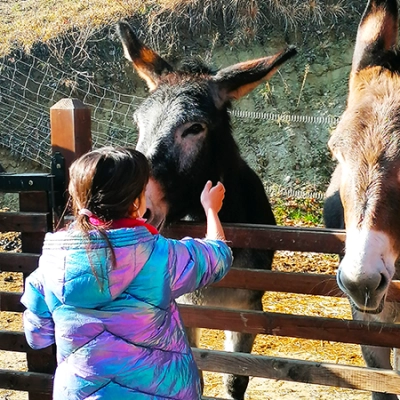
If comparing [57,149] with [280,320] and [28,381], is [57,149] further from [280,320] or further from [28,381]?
[280,320]

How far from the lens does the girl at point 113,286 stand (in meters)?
2.15

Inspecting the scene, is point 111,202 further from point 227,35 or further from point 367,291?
point 227,35

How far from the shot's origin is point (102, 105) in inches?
469

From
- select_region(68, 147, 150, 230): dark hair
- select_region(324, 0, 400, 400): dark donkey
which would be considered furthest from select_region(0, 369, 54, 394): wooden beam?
select_region(324, 0, 400, 400): dark donkey

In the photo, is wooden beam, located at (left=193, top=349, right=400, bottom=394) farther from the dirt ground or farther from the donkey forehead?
the dirt ground

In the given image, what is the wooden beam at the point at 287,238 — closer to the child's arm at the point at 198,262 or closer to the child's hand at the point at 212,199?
the child's hand at the point at 212,199

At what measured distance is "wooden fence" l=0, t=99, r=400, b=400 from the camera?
9.95 feet

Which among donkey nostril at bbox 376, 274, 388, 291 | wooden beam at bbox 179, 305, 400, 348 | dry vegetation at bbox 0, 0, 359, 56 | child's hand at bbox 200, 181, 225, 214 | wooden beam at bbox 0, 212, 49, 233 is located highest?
dry vegetation at bbox 0, 0, 359, 56

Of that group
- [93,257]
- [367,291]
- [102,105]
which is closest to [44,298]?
[93,257]

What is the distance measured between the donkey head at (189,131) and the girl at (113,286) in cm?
107

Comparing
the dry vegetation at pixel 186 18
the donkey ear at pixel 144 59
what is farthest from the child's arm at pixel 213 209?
the dry vegetation at pixel 186 18

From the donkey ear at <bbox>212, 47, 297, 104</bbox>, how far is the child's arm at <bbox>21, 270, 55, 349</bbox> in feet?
6.97

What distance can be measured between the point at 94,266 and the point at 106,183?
0.32 metres

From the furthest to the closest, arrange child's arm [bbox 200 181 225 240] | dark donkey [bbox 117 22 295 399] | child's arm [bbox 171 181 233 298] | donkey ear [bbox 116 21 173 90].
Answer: donkey ear [bbox 116 21 173 90], dark donkey [bbox 117 22 295 399], child's arm [bbox 200 181 225 240], child's arm [bbox 171 181 233 298]
